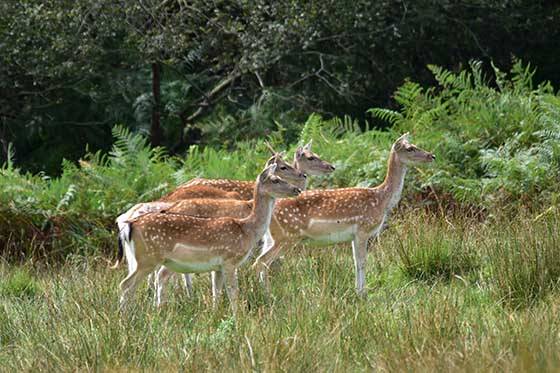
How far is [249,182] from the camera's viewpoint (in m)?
10.5

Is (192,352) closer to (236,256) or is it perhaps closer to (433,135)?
(236,256)

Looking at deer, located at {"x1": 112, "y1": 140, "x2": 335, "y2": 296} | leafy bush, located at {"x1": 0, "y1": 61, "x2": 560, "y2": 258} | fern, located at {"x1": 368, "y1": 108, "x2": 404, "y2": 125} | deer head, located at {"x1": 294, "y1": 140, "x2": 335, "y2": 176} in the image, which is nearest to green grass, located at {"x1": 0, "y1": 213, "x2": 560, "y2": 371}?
deer, located at {"x1": 112, "y1": 140, "x2": 335, "y2": 296}

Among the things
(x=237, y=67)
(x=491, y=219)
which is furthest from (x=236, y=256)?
(x=237, y=67)

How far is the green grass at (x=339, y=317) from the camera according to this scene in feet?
21.7

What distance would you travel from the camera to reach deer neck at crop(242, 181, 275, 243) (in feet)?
29.2

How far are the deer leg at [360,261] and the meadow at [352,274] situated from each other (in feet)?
0.32

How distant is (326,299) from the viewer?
25.5 feet

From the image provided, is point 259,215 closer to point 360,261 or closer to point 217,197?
point 360,261

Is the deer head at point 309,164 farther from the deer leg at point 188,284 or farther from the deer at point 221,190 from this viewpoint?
the deer leg at point 188,284

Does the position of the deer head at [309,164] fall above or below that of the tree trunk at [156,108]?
above

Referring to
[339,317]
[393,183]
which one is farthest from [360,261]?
[339,317]

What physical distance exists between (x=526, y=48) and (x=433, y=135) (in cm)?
582

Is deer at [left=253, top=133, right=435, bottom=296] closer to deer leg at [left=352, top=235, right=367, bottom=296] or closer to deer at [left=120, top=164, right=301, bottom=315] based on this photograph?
deer leg at [left=352, top=235, right=367, bottom=296]

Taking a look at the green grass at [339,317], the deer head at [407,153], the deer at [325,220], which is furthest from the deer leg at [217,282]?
the deer head at [407,153]
